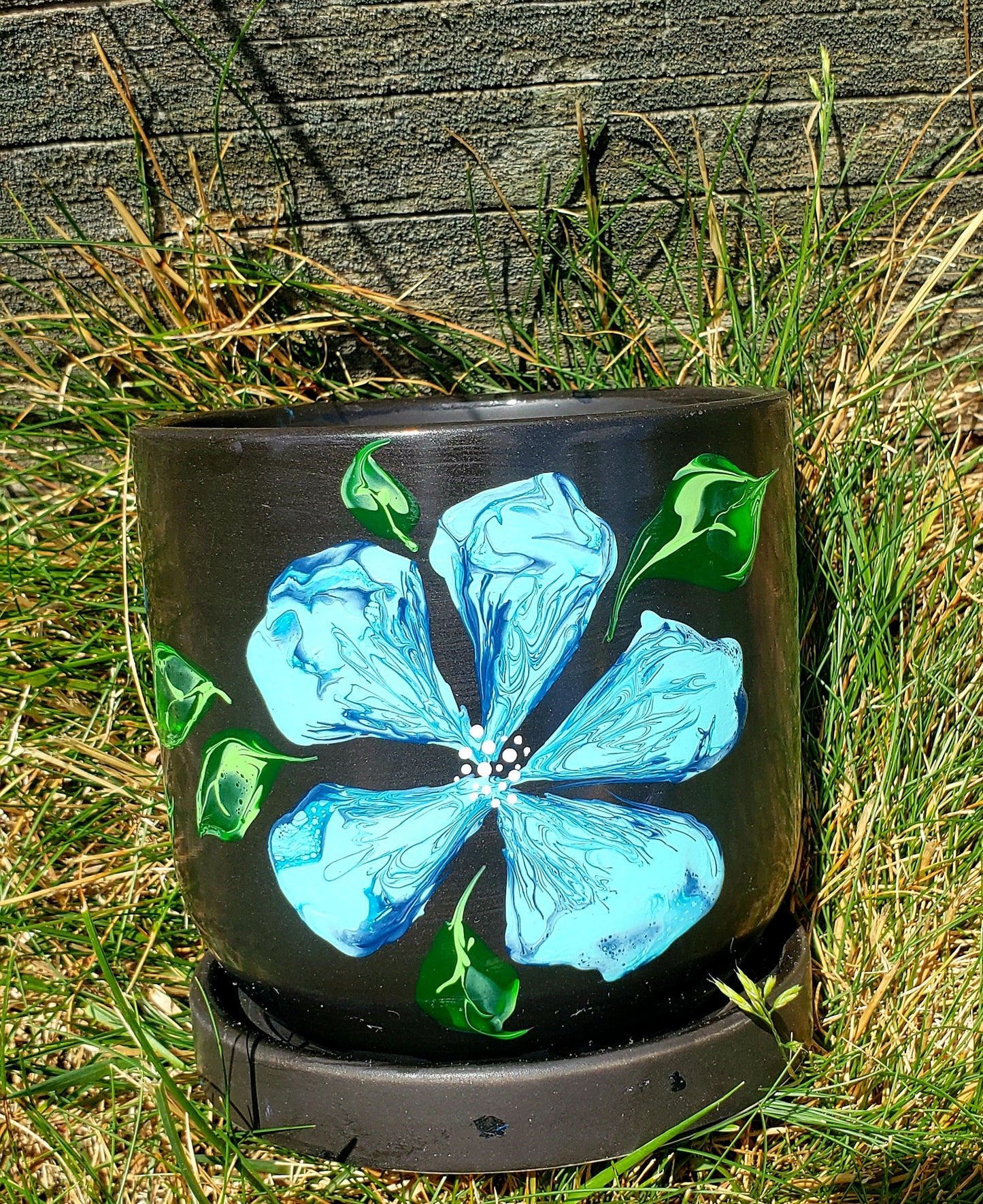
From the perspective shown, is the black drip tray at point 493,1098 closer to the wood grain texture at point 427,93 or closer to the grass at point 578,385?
Result: the grass at point 578,385

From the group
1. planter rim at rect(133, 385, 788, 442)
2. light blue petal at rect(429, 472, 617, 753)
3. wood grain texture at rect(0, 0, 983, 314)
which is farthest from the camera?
wood grain texture at rect(0, 0, 983, 314)

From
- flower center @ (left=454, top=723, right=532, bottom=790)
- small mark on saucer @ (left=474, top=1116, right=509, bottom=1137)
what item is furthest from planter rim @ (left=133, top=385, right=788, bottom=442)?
small mark on saucer @ (left=474, top=1116, right=509, bottom=1137)

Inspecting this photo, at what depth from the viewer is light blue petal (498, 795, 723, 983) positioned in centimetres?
87

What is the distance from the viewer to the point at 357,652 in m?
0.86

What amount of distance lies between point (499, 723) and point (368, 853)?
0.45ft

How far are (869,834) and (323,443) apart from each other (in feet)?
2.37

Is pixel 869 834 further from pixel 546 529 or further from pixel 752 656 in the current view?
pixel 546 529

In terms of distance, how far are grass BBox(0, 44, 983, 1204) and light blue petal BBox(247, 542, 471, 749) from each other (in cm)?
38

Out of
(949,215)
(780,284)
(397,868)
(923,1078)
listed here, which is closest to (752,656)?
(397,868)

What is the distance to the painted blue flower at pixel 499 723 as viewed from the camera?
0.85 metres

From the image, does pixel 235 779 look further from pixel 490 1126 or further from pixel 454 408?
pixel 454 408

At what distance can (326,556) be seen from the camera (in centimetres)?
86

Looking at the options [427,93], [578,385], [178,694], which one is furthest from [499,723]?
[427,93]

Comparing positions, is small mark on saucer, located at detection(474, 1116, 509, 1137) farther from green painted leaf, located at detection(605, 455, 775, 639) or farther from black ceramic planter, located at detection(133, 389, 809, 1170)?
green painted leaf, located at detection(605, 455, 775, 639)
